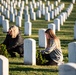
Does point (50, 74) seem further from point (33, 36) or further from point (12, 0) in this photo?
point (12, 0)

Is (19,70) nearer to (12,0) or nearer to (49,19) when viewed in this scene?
(49,19)

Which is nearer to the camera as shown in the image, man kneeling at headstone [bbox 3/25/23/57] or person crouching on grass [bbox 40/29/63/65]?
person crouching on grass [bbox 40/29/63/65]

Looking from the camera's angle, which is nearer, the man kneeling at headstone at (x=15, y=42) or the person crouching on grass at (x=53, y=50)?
the person crouching on grass at (x=53, y=50)

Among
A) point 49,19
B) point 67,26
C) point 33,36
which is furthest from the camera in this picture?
point 49,19

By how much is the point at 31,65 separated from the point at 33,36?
7.27m

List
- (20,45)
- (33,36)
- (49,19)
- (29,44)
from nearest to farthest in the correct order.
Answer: (29,44) < (20,45) < (33,36) < (49,19)

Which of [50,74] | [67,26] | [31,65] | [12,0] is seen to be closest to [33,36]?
[67,26]

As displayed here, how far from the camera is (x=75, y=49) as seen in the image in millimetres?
11125

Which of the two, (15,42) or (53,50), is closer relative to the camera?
(53,50)

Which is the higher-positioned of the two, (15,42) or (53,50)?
(15,42)

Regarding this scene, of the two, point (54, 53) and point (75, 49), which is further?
point (54, 53)

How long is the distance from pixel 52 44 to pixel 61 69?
4950 millimetres

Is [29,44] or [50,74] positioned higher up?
[29,44]

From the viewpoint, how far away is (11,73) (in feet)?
36.8
